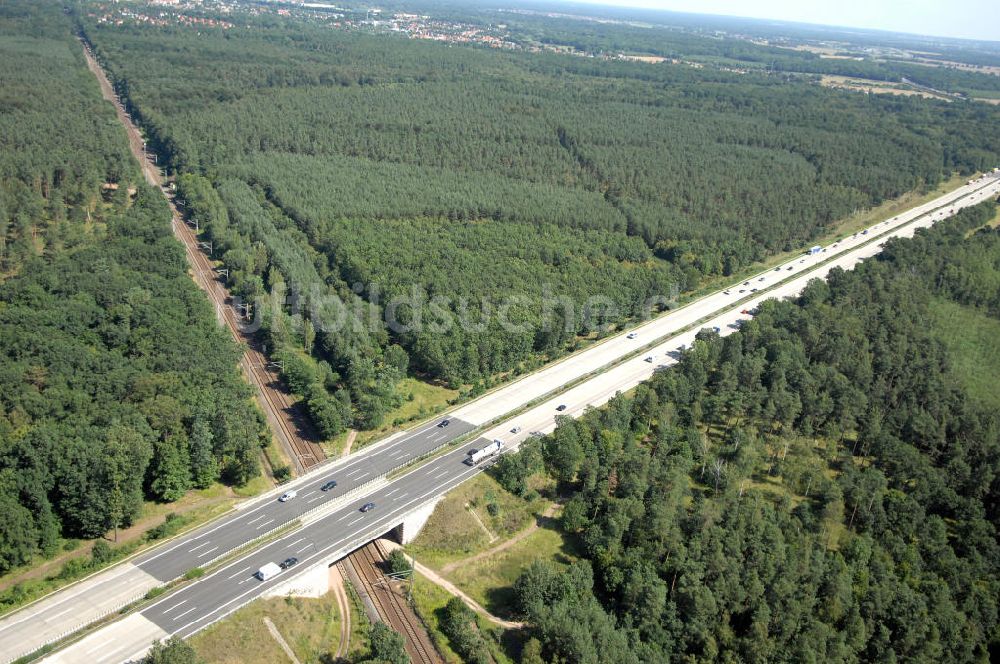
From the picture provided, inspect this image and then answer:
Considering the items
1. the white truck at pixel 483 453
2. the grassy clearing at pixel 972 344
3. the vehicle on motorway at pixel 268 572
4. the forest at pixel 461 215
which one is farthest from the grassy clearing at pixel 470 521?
the grassy clearing at pixel 972 344

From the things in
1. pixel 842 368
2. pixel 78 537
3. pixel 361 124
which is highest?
pixel 361 124

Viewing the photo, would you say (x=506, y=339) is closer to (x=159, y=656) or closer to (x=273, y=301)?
(x=273, y=301)

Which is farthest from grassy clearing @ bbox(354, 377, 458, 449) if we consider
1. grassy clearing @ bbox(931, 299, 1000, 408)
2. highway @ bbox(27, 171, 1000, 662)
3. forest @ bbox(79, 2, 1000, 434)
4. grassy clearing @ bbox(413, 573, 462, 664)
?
grassy clearing @ bbox(931, 299, 1000, 408)

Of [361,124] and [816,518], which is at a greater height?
[361,124]

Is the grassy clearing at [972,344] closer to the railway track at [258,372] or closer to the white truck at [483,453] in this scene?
the white truck at [483,453]

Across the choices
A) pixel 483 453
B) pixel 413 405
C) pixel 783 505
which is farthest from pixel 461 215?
pixel 783 505

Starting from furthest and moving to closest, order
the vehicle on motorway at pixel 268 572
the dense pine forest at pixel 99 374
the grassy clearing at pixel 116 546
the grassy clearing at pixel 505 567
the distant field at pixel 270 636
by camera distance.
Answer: the grassy clearing at pixel 505 567, the dense pine forest at pixel 99 374, the vehicle on motorway at pixel 268 572, the grassy clearing at pixel 116 546, the distant field at pixel 270 636

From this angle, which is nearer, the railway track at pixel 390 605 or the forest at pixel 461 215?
the railway track at pixel 390 605

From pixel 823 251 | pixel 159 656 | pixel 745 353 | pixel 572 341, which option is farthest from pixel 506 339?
pixel 823 251
